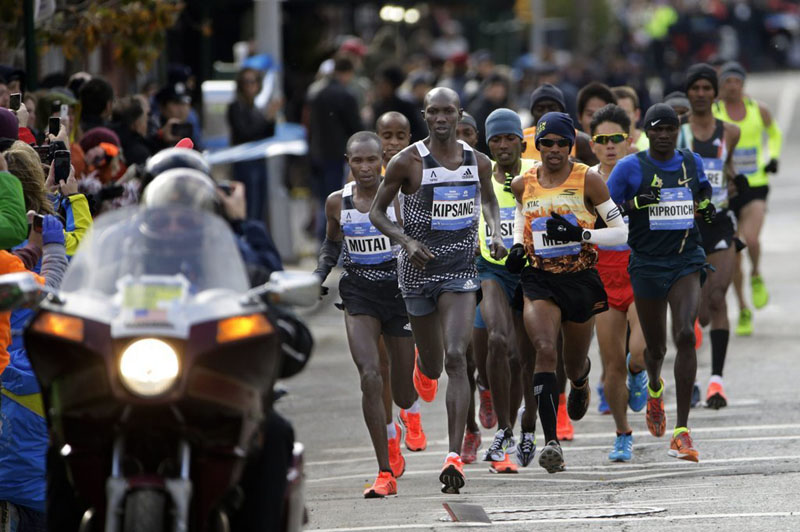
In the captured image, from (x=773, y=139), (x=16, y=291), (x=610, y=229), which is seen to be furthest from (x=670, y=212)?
(x=773, y=139)

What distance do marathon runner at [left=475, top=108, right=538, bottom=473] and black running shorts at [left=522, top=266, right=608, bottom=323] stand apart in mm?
329

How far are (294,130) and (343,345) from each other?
277 inches

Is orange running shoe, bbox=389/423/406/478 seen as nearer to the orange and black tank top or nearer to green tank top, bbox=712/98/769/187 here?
the orange and black tank top

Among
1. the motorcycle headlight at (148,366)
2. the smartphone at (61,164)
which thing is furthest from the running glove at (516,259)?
the motorcycle headlight at (148,366)

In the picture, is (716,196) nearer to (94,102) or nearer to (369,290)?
(369,290)

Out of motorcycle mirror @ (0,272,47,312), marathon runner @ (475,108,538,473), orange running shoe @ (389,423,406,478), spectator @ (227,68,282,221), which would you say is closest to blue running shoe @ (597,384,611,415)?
marathon runner @ (475,108,538,473)

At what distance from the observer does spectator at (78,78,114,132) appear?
13.6 metres

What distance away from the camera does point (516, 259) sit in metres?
10.3


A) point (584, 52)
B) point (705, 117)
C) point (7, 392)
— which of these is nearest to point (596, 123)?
point (705, 117)

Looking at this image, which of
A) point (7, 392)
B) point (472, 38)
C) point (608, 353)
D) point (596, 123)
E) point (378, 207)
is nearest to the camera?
point (7, 392)

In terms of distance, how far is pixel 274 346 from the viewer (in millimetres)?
6289

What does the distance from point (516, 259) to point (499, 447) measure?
103 cm

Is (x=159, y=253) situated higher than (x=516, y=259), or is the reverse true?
(x=159, y=253)

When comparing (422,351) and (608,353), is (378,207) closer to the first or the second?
(422,351)
